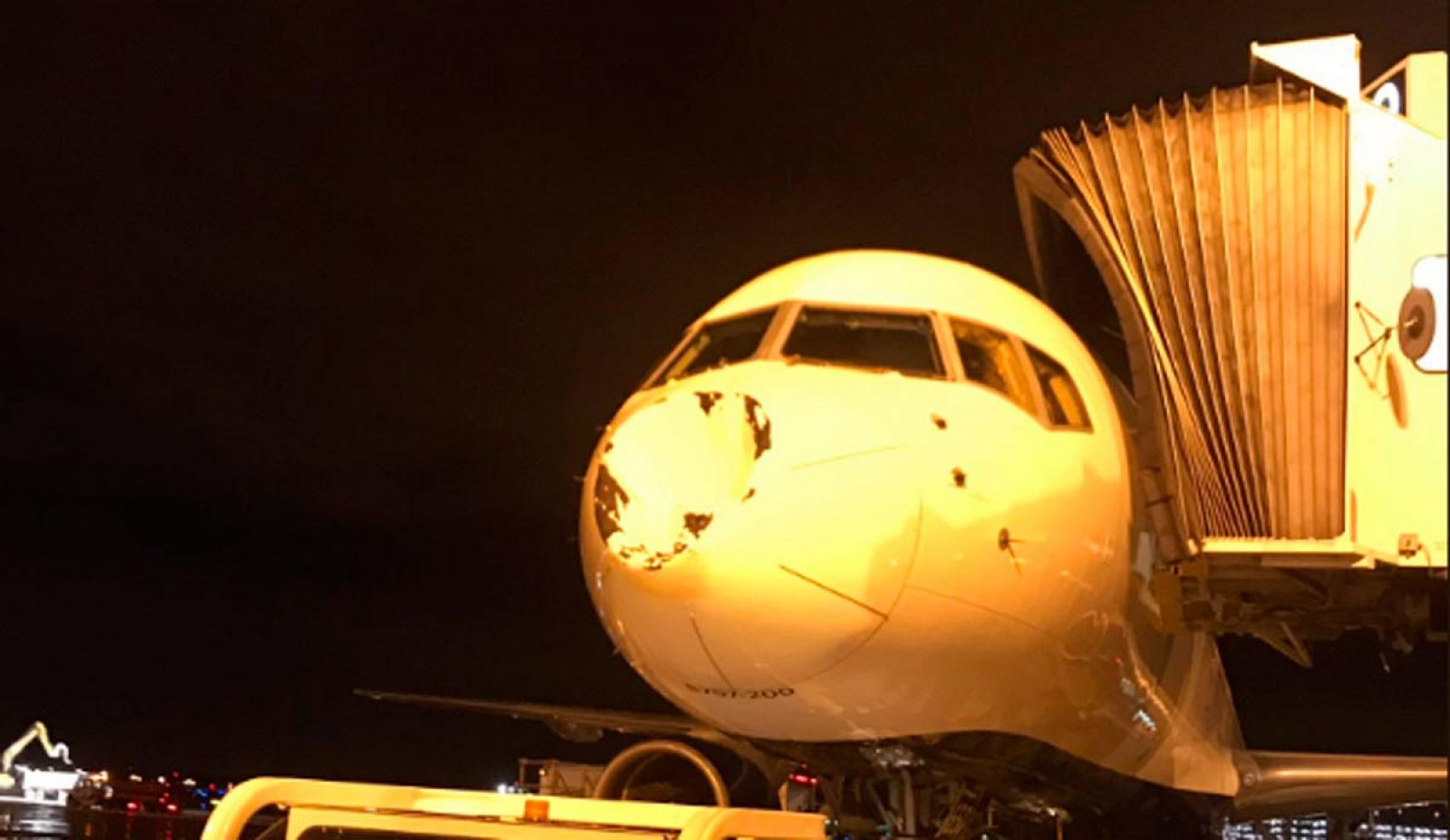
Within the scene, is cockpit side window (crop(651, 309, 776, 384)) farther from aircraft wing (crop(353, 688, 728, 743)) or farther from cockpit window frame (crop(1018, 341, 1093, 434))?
aircraft wing (crop(353, 688, 728, 743))

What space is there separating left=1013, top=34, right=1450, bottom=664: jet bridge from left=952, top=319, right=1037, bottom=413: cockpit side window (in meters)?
0.57

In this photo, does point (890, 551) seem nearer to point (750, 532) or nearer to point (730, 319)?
point (750, 532)

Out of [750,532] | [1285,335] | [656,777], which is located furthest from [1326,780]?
[750,532]

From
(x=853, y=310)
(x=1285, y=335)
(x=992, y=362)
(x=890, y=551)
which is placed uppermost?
(x=853, y=310)

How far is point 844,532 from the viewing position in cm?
640

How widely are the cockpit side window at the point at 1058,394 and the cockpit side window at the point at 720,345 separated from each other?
1387 millimetres

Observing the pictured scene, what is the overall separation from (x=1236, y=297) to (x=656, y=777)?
4.31 m

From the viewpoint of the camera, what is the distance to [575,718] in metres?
13.4

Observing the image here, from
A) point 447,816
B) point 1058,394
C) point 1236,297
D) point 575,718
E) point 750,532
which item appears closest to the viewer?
point 447,816

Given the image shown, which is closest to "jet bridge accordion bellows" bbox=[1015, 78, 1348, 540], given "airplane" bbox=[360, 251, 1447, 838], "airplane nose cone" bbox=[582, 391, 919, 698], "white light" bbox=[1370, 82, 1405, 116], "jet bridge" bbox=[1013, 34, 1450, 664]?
"jet bridge" bbox=[1013, 34, 1450, 664]

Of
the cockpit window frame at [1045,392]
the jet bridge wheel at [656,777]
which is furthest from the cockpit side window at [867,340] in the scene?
the jet bridge wheel at [656,777]

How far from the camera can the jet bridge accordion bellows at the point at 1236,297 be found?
261 inches

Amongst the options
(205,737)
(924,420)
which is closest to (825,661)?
(924,420)

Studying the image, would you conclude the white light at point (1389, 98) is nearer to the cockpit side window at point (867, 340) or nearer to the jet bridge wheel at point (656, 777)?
the cockpit side window at point (867, 340)
